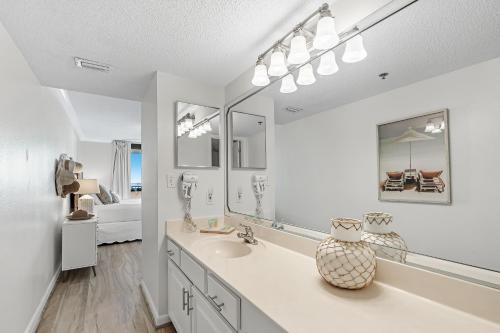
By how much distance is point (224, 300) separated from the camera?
1073 millimetres

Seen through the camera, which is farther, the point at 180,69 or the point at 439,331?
the point at 180,69

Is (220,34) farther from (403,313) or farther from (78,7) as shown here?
(403,313)

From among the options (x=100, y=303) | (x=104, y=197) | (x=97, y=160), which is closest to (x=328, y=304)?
(x=100, y=303)

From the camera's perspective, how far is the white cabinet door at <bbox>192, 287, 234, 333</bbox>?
1.11 meters

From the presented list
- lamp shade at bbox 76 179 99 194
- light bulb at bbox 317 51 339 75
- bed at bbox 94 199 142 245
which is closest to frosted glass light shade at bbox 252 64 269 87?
light bulb at bbox 317 51 339 75

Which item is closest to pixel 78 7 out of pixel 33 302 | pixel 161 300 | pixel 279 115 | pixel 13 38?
pixel 13 38

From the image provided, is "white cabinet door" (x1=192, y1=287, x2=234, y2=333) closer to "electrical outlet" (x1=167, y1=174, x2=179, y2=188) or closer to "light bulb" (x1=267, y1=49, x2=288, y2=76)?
"electrical outlet" (x1=167, y1=174, x2=179, y2=188)

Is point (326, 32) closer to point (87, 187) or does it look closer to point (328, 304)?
point (328, 304)

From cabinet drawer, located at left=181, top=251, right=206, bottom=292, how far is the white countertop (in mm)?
149

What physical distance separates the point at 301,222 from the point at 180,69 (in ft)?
5.18

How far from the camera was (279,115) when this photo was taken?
173 cm

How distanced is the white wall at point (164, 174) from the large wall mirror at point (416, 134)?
100cm

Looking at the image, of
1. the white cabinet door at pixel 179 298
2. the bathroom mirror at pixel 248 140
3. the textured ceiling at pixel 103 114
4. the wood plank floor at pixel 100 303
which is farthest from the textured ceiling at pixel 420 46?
the textured ceiling at pixel 103 114

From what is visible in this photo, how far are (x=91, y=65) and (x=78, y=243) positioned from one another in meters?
2.25
